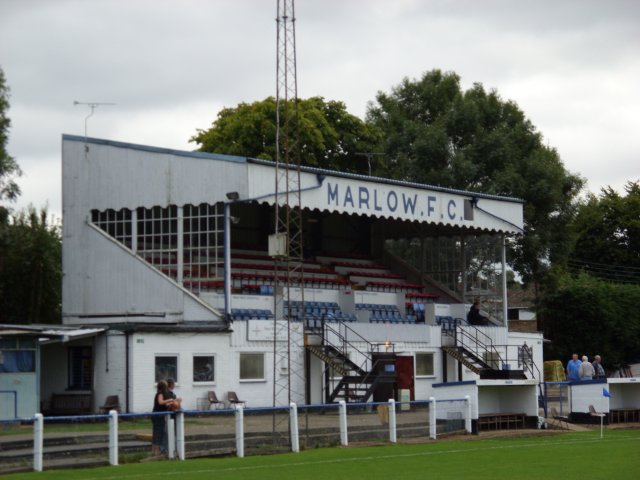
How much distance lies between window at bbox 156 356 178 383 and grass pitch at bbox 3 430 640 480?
392 inches

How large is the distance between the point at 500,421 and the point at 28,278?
71.8 feet

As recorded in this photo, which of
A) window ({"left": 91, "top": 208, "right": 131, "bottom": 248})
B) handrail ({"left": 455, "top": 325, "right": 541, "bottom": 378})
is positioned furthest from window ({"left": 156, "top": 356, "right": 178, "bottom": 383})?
handrail ({"left": 455, "top": 325, "right": 541, "bottom": 378})

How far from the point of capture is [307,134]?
6469 centimetres

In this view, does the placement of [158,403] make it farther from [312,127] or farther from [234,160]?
[312,127]

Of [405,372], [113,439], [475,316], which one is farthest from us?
[475,316]

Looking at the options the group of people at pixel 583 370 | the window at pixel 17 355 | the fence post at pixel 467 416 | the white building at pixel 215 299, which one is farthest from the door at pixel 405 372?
the window at pixel 17 355

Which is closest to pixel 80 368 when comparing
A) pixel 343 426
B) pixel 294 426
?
pixel 343 426

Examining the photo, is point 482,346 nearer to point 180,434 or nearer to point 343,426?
point 343,426

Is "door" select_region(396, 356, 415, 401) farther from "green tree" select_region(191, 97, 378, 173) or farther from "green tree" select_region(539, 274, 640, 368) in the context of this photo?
"green tree" select_region(539, 274, 640, 368)

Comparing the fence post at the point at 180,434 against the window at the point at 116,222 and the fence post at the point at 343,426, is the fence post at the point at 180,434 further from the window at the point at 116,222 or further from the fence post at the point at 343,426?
the window at the point at 116,222

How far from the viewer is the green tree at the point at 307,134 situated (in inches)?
2544

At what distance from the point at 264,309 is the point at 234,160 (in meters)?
5.51

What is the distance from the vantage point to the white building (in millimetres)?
37875

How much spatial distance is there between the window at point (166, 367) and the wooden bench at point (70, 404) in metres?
2.16
